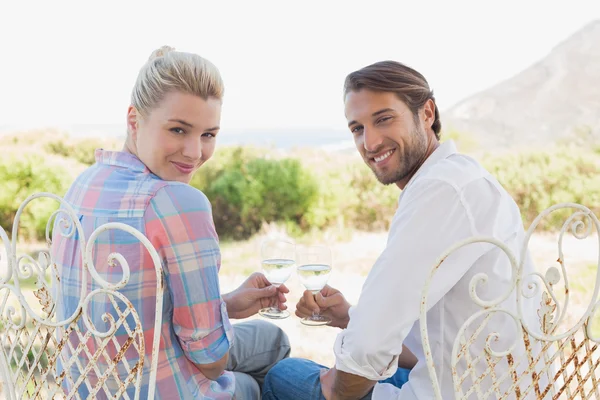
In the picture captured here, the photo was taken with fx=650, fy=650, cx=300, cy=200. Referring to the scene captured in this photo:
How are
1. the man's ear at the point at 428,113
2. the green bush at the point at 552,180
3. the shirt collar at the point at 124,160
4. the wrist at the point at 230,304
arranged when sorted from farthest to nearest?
1. the green bush at the point at 552,180
2. the man's ear at the point at 428,113
3. the wrist at the point at 230,304
4. the shirt collar at the point at 124,160

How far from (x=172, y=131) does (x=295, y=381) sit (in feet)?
2.55

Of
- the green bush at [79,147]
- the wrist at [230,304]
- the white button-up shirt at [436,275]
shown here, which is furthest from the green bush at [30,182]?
the white button-up shirt at [436,275]

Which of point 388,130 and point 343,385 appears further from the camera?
point 388,130

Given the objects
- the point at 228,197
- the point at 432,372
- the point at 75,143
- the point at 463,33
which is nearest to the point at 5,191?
the point at 75,143

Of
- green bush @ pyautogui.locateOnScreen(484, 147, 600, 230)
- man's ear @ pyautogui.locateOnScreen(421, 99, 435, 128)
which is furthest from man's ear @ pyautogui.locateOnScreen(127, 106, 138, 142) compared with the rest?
green bush @ pyautogui.locateOnScreen(484, 147, 600, 230)

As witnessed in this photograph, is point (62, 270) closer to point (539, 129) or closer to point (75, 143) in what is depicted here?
point (75, 143)

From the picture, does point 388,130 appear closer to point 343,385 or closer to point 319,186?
point 343,385

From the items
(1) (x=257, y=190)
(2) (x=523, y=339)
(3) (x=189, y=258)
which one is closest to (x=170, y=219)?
(3) (x=189, y=258)

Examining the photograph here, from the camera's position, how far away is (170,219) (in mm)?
1400

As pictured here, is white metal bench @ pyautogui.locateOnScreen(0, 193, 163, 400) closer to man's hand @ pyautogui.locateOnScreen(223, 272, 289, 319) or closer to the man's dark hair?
man's hand @ pyautogui.locateOnScreen(223, 272, 289, 319)

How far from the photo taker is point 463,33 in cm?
2870

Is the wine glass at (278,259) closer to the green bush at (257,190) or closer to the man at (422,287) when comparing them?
the man at (422,287)

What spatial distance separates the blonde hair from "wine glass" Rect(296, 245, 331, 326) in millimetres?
508

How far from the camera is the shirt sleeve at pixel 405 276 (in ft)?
4.63
